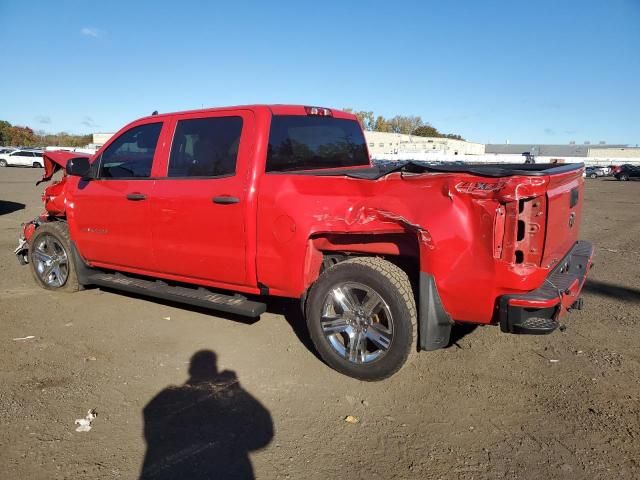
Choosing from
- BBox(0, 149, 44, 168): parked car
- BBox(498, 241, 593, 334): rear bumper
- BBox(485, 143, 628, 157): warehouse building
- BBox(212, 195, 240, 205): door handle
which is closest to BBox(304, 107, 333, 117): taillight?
BBox(212, 195, 240, 205): door handle

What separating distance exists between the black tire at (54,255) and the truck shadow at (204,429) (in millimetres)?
2711

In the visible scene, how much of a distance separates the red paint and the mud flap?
5 centimetres

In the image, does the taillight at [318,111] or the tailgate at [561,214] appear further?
the taillight at [318,111]

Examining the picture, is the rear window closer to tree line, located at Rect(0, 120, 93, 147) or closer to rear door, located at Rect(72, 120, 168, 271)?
rear door, located at Rect(72, 120, 168, 271)

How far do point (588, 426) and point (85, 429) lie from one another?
3114 mm

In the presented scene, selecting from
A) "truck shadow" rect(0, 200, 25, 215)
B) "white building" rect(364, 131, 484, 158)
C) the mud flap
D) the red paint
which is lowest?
"truck shadow" rect(0, 200, 25, 215)

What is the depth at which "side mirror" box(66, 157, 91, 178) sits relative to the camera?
5.11 metres

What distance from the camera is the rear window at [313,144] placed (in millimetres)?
4266

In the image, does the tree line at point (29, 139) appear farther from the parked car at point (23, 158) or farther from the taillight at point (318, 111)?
the taillight at point (318, 111)

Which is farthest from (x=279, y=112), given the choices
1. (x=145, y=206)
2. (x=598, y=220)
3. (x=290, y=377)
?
(x=598, y=220)

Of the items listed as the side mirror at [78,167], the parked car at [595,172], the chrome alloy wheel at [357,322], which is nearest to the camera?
the chrome alloy wheel at [357,322]

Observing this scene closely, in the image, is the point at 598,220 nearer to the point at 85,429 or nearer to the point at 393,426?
the point at 393,426

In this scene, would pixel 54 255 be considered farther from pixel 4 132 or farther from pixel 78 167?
pixel 4 132

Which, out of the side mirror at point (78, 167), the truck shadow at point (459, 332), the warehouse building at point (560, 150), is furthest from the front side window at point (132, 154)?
the warehouse building at point (560, 150)
